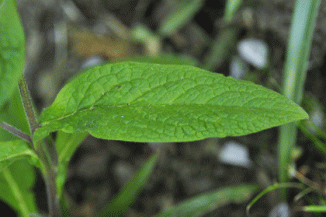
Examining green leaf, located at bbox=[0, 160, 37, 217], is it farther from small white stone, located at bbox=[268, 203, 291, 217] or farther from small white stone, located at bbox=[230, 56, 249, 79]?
small white stone, located at bbox=[230, 56, 249, 79]

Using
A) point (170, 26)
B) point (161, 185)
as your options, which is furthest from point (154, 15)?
point (161, 185)

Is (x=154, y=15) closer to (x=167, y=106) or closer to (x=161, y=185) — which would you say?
(x=161, y=185)

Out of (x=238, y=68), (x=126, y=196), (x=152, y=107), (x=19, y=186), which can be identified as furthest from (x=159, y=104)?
(x=238, y=68)

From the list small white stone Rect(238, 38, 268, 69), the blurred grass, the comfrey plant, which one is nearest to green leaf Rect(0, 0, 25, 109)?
the comfrey plant

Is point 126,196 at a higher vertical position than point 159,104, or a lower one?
lower

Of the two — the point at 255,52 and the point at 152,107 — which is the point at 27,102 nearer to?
the point at 152,107

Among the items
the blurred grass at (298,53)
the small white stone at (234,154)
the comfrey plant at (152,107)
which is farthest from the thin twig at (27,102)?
the small white stone at (234,154)

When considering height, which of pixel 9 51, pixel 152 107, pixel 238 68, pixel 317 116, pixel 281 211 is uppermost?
pixel 9 51
